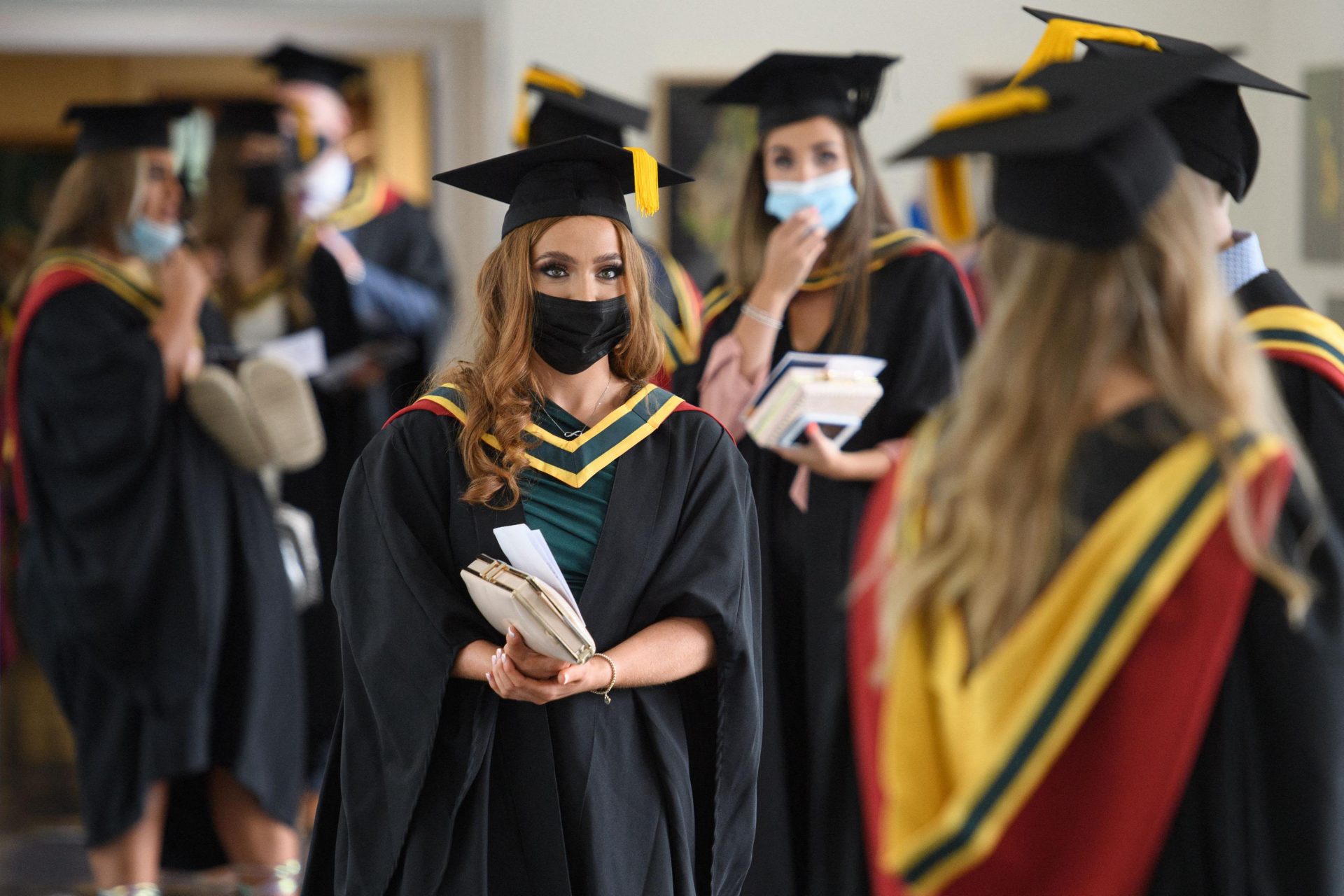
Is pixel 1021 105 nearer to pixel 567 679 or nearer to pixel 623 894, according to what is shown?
pixel 567 679

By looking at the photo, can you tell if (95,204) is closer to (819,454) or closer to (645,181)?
(819,454)

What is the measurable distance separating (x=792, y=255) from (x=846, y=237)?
19 centimetres

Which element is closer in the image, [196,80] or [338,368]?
[338,368]

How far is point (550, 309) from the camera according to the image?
269cm

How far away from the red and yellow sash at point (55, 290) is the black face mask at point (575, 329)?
93.2 inches

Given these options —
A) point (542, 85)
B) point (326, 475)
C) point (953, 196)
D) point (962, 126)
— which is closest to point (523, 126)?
point (542, 85)

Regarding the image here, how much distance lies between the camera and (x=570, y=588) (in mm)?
2652

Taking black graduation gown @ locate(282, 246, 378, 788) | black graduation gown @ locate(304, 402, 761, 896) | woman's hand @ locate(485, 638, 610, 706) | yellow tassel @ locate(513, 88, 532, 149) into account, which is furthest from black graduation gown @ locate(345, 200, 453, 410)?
woman's hand @ locate(485, 638, 610, 706)

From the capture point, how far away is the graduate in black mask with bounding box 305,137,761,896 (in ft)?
8.52

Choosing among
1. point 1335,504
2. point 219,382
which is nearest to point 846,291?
point 1335,504

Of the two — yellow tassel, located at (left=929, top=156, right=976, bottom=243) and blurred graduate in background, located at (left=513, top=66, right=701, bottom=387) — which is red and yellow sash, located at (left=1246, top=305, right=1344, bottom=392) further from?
blurred graduate in background, located at (left=513, top=66, right=701, bottom=387)

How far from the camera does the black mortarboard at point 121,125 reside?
4.64m

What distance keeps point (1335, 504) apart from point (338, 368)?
4.30 meters

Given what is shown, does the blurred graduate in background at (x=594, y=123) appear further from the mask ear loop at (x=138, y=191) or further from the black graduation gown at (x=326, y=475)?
the black graduation gown at (x=326, y=475)
